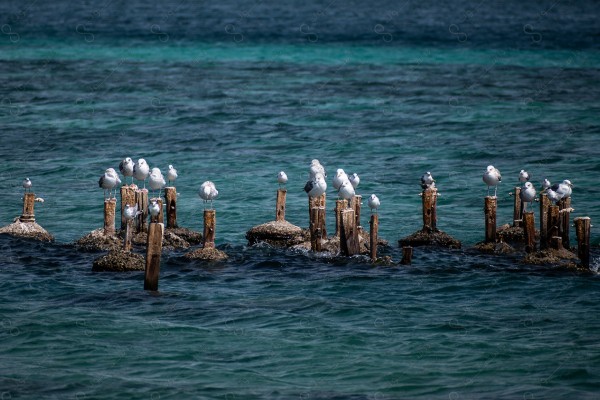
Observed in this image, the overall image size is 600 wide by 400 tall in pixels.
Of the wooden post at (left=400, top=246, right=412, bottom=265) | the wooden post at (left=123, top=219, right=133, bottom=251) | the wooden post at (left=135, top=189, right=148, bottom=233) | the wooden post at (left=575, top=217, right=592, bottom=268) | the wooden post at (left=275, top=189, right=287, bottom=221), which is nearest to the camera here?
the wooden post at (left=575, top=217, right=592, bottom=268)

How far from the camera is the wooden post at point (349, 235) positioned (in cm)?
2666

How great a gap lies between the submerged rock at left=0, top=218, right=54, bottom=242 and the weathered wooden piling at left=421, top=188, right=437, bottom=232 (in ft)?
30.8

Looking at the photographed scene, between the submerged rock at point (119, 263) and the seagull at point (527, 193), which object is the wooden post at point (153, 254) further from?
the seagull at point (527, 193)

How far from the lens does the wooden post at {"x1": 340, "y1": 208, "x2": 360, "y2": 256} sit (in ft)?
87.5

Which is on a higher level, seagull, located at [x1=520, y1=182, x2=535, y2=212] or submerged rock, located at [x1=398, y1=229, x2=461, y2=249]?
seagull, located at [x1=520, y1=182, x2=535, y2=212]

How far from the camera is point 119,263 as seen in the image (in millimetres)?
26469

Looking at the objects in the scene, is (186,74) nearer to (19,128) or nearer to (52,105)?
(52,105)

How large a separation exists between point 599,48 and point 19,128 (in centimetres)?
4973

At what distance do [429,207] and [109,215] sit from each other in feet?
25.2

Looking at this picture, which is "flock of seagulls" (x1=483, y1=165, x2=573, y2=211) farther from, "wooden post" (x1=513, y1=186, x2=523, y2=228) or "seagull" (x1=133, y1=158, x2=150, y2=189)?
"seagull" (x1=133, y1=158, x2=150, y2=189)

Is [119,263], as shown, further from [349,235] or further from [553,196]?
[553,196]

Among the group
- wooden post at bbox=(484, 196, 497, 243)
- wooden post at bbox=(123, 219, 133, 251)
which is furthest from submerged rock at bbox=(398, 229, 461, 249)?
wooden post at bbox=(123, 219, 133, 251)

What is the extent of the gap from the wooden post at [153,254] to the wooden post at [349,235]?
453 centimetres

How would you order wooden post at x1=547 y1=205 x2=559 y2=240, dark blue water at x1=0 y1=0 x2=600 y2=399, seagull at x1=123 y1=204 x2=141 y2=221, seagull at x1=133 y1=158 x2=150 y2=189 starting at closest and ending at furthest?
dark blue water at x1=0 y1=0 x2=600 y2=399 < seagull at x1=123 y1=204 x2=141 y2=221 < wooden post at x1=547 y1=205 x2=559 y2=240 < seagull at x1=133 y1=158 x2=150 y2=189
